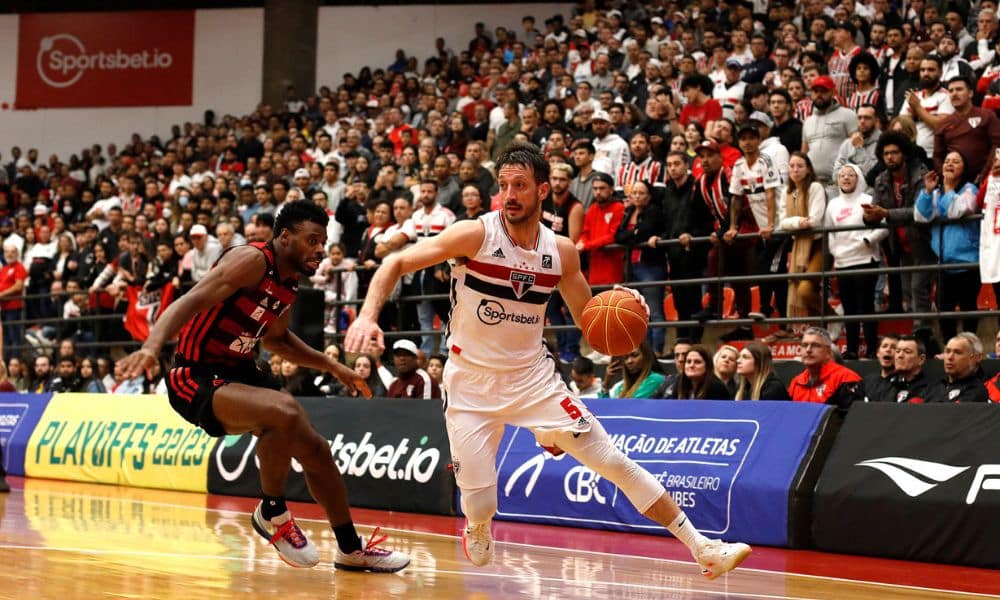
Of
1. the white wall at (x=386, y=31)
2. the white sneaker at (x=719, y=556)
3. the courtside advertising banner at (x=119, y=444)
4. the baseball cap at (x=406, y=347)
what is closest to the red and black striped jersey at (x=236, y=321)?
the white sneaker at (x=719, y=556)

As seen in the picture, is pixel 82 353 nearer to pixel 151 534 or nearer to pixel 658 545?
pixel 151 534

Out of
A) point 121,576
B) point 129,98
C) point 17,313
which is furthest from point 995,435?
point 129,98

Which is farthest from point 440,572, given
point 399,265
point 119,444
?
point 119,444

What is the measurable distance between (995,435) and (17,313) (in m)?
19.2

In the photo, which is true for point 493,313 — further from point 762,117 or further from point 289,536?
point 762,117

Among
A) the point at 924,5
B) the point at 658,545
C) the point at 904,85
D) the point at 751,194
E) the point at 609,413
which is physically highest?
the point at 924,5

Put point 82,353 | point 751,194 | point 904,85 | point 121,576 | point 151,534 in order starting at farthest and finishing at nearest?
point 82,353, point 904,85, point 751,194, point 151,534, point 121,576

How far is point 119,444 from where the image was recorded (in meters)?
15.3

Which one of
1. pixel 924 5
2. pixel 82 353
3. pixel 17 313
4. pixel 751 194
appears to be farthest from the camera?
pixel 17 313

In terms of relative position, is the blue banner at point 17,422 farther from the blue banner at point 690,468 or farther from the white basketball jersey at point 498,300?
the white basketball jersey at point 498,300

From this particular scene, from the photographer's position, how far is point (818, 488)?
936 cm

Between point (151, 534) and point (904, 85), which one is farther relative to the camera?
point (904, 85)

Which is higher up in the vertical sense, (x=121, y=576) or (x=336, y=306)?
(x=336, y=306)

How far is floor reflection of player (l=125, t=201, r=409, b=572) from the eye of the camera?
7.15 metres
